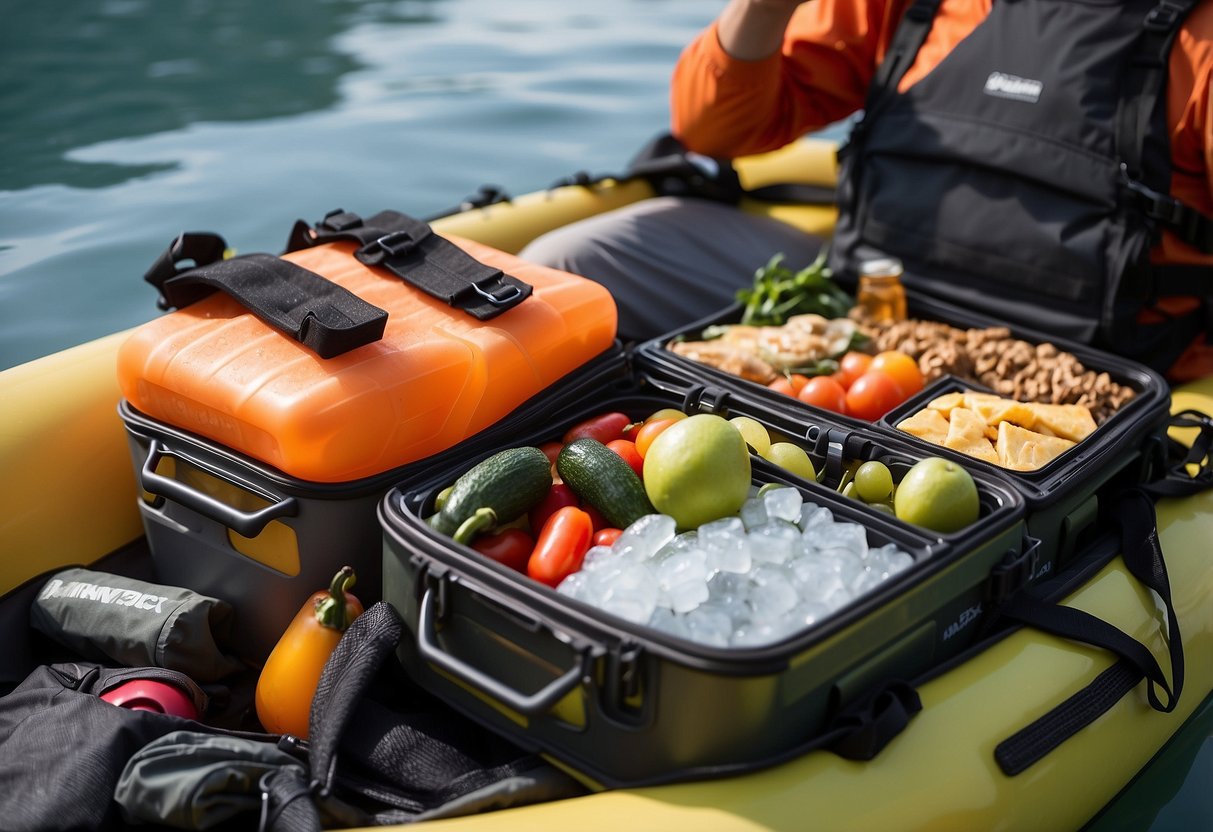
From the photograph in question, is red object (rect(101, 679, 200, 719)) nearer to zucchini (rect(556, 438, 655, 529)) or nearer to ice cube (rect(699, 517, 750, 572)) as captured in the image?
zucchini (rect(556, 438, 655, 529))

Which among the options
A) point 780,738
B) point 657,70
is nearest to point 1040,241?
point 780,738

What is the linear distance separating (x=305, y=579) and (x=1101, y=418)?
1326 mm

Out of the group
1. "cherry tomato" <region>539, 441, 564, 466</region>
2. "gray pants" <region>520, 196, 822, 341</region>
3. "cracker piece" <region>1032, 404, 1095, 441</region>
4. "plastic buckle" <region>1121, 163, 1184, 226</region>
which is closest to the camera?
"cherry tomato" <region>539, 441, 564, 466</region>

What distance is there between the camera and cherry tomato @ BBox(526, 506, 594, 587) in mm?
1377

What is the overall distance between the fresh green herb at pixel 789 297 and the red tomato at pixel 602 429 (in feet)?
1.98

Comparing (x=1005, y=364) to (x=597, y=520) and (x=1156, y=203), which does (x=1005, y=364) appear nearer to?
(x=1156, y=203)

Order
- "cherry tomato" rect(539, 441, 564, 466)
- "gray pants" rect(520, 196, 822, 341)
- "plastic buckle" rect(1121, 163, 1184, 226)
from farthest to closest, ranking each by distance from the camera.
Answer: "gray pants" rect(520, 196, 822, 341), "plastic buckle" rect(1121, 163, 1184, 226), "cherry tomato" rect(539, 441, 564, 466)

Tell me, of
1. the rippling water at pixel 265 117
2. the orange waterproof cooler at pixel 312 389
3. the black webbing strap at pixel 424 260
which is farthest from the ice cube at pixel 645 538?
the rippling water at pixel 265 117

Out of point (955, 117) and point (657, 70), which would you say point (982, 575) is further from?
point (657, 70)

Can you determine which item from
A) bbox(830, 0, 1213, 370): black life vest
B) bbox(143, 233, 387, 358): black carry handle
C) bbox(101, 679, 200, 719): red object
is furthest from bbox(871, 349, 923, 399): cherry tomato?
bbox(101, 679, 200, 719): red object

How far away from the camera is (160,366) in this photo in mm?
1600

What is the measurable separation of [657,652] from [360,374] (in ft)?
1.99

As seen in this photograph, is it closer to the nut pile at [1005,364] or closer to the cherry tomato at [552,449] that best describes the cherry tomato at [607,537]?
the cherry tomato at [552,449]

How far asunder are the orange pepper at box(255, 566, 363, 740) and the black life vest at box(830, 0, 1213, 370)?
1416 mm
